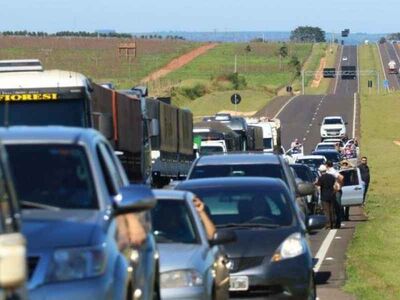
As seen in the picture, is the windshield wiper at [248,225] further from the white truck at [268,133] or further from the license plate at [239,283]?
the white truck at [268,133]

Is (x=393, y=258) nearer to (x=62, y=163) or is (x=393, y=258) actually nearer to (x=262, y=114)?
(x=62, y=163)

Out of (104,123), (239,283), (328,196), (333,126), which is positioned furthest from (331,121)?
(239,283)

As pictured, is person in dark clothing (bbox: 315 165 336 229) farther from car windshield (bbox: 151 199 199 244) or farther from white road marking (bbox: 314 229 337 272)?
car windshield (bbox: 151 199 199 244)

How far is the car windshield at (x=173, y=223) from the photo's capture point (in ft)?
39.2

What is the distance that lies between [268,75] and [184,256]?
13493 centimetres

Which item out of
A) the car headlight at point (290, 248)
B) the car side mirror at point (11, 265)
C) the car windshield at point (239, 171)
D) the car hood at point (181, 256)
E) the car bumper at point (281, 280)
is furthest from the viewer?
the car windshield at point (239, 171)

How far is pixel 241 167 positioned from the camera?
1791 cm

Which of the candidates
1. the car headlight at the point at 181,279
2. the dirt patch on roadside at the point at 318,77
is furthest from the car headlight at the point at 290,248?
the dirt patch on roadside at the point at 318,77

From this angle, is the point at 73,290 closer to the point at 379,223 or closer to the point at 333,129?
the point at 379,223

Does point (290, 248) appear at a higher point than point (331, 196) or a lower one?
higher

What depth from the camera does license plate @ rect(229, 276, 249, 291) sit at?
13289mm

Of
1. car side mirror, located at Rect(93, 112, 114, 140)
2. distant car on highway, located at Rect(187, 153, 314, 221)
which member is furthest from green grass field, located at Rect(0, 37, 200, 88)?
distant car on highway, located at Rect(187, 153, 314, 221)

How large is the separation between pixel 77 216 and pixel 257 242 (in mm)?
6234

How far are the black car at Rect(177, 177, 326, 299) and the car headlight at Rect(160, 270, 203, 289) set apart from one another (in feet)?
8.07
